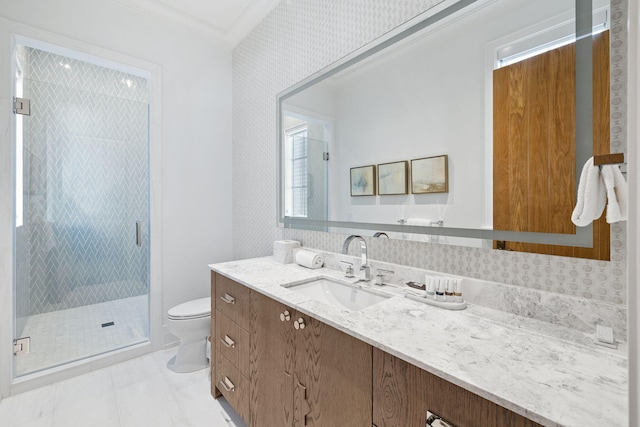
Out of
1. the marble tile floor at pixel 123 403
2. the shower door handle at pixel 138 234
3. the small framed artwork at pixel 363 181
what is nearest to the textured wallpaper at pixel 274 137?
the small framed artwork at pixel 363 181

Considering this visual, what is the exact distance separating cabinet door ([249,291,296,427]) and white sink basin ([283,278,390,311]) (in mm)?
191

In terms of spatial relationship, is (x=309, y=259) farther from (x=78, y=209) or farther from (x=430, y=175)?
(x=78, y=209)

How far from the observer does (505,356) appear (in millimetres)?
746

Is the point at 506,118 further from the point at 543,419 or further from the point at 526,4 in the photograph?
the point at 543,419

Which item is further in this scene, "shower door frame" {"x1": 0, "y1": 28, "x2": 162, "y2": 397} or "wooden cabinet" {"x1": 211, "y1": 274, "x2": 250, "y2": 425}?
"shower door frame" {"x1": 0, "y1": 28, "x2": 162, "y2": 397}

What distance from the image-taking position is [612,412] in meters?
0.55

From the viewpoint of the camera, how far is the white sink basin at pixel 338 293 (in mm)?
1369

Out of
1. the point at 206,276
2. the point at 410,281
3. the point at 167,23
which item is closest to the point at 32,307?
the point at 206,276

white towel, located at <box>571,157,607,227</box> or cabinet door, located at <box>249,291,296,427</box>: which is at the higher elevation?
white towel, located at <box>571,157,607,227</box>

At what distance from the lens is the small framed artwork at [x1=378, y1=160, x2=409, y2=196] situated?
139 centimetres

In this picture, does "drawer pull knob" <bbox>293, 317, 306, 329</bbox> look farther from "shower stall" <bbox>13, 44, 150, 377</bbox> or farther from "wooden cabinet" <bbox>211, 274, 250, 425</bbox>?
"shower stall" <bbox>13, 44, 150, 377</bbox>

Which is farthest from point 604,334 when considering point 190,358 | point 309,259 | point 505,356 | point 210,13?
point 210,13

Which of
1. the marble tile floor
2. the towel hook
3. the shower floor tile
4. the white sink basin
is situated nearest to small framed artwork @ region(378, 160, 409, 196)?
the white sink basin

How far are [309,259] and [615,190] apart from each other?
1.36 meters
